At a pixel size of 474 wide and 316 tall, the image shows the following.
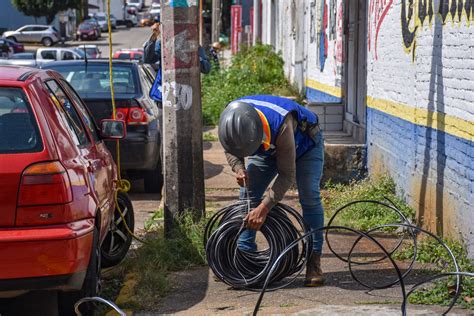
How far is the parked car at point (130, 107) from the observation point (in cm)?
1113

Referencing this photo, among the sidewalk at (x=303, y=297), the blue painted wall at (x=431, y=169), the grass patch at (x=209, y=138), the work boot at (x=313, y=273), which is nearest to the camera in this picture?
the sidewalk at (x=303, y=297)

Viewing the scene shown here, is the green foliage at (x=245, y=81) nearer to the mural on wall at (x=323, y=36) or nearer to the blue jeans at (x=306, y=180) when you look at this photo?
the mural on wall at (x=323, y=36)

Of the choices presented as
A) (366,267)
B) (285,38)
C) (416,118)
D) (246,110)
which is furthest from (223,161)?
(285,38)

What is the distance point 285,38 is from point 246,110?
18.1 meters

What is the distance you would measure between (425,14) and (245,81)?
45.6 ft

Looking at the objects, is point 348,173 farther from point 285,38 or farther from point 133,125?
point 285,38

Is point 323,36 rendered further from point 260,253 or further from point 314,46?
point 260,253

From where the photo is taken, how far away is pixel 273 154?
649 centimetres

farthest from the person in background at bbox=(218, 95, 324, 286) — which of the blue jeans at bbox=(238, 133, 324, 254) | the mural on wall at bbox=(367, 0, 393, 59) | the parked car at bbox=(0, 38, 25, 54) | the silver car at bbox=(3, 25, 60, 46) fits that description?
the silver car at bbox=(3, 25, 60, 46)

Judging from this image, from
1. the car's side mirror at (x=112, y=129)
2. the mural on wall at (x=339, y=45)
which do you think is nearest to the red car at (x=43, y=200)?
the car's side mirror at (x=112, y=129)

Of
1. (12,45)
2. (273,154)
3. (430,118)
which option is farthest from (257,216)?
(12,45)

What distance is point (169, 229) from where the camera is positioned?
25.9 feet

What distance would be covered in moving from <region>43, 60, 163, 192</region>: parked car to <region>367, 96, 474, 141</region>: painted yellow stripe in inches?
108

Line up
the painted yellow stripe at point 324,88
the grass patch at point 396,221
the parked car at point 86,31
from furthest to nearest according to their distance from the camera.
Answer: the parked car at point 86,31 < the painted yellow stripe at point 324,88 < the grass patch at point 396,221
